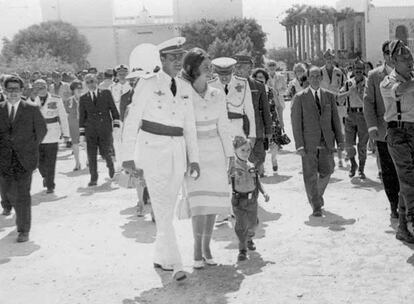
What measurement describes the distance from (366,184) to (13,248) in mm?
5328

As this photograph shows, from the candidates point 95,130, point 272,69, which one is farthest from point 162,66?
point 272,69

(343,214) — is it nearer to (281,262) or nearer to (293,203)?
(293,203)

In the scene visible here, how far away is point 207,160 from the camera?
5.93m

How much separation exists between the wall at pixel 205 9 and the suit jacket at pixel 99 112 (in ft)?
267

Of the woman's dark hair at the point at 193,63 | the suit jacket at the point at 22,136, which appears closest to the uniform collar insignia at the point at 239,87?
the woman's dark hair at the point at 193,63

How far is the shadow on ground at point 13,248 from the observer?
275 inches

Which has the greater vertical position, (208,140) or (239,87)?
(239,87)

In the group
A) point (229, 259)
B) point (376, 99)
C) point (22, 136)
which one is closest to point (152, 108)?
point (229, 259)

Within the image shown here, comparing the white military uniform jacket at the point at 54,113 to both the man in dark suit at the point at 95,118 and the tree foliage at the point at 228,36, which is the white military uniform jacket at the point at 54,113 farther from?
the tree foliage at the point at 228,36

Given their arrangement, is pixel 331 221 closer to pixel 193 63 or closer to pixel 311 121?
pixel 311 121

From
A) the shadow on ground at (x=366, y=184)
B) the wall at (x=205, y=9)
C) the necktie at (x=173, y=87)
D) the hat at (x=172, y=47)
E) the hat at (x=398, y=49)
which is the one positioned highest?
the wall at (x=205, y=9)

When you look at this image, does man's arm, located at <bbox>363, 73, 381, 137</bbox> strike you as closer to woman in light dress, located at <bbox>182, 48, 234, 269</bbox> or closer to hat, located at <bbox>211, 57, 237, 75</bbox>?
hat, located at <bbox>211, 57, 237, 75</bbox>

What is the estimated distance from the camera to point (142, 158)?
567cm

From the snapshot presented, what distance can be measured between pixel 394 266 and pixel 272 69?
891 centimetres
